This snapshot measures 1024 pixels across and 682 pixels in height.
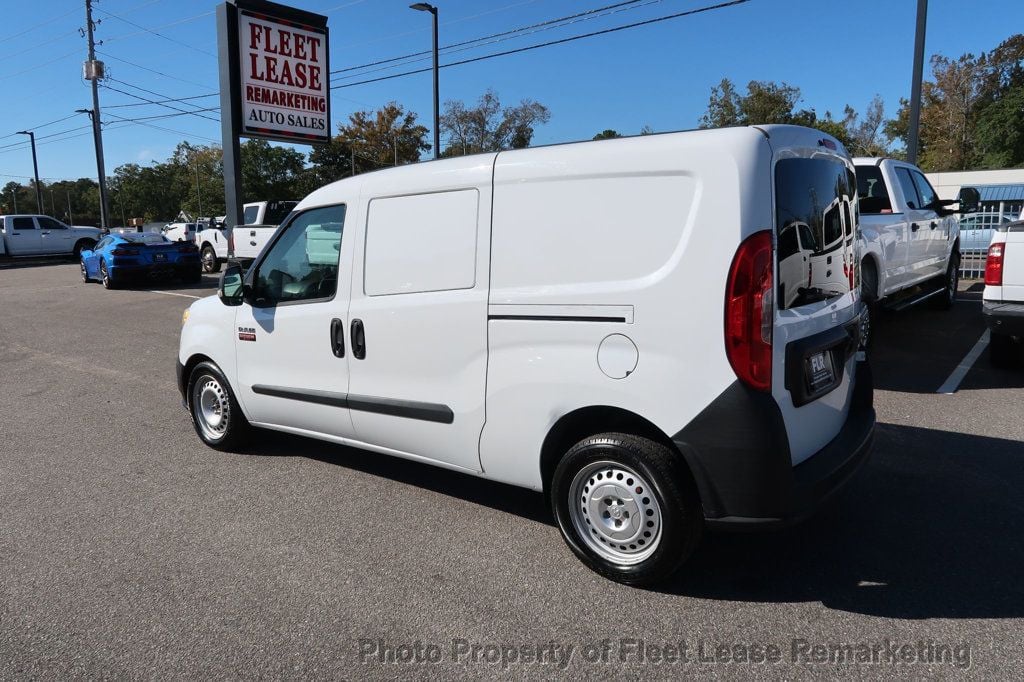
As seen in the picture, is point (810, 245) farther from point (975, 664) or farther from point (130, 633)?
point (130, 633)

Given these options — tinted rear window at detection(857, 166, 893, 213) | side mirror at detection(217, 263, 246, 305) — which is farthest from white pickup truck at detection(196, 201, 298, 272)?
tinted rear window at detection(857, 166, 893, 213)

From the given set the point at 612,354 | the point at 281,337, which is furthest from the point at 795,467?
the point at 281,337

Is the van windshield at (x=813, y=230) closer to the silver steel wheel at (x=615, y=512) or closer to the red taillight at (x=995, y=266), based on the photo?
the silver steel wheel at (x=615, y=512)

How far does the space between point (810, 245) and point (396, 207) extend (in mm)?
2084

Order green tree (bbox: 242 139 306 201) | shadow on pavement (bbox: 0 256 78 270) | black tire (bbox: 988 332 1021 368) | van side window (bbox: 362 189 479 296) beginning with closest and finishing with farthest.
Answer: van side window (bbox: 362 189 479 296) → black tire (bbox: 988 332 1021 368) → shadow on pavement (bbox: 0 256 78 270) → green tree (bbox: 242 139 306 201)

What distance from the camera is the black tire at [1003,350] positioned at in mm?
6971

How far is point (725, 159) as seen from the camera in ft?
9.25

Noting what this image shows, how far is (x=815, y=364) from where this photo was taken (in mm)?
3162

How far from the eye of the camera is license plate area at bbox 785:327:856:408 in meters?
2.97

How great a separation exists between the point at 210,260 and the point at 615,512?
72.6 feet

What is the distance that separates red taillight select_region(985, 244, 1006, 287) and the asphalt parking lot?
1.27 m

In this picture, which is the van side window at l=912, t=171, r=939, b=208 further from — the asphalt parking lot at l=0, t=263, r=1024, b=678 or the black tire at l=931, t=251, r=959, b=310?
the asphalt parking lot at l=0, t=263, r=1024, b=678

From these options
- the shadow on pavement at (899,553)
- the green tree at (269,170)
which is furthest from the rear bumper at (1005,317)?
the green tree at (269,170)

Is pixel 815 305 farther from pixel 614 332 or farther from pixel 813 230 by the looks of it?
pixel 614 332
